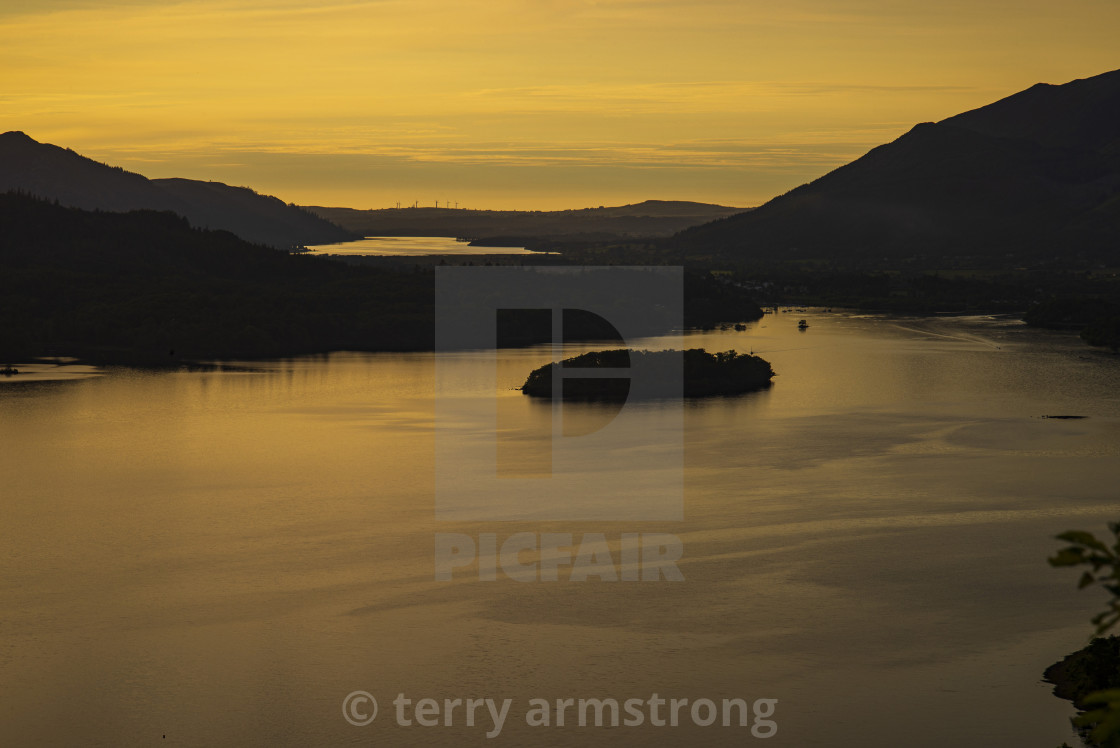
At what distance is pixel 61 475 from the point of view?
133 ft

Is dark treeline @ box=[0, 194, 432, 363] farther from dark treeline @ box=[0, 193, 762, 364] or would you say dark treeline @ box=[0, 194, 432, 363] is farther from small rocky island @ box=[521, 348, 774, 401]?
small rocky island @ box=[521, 348, 774, 401]

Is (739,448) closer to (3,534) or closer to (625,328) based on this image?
(3,534)

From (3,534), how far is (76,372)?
40.1 meters

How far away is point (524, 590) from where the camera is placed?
87.2ft

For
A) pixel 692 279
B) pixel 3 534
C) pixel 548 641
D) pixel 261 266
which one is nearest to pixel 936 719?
pixel 548 641

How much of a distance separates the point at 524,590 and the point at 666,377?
35851 millimetres
